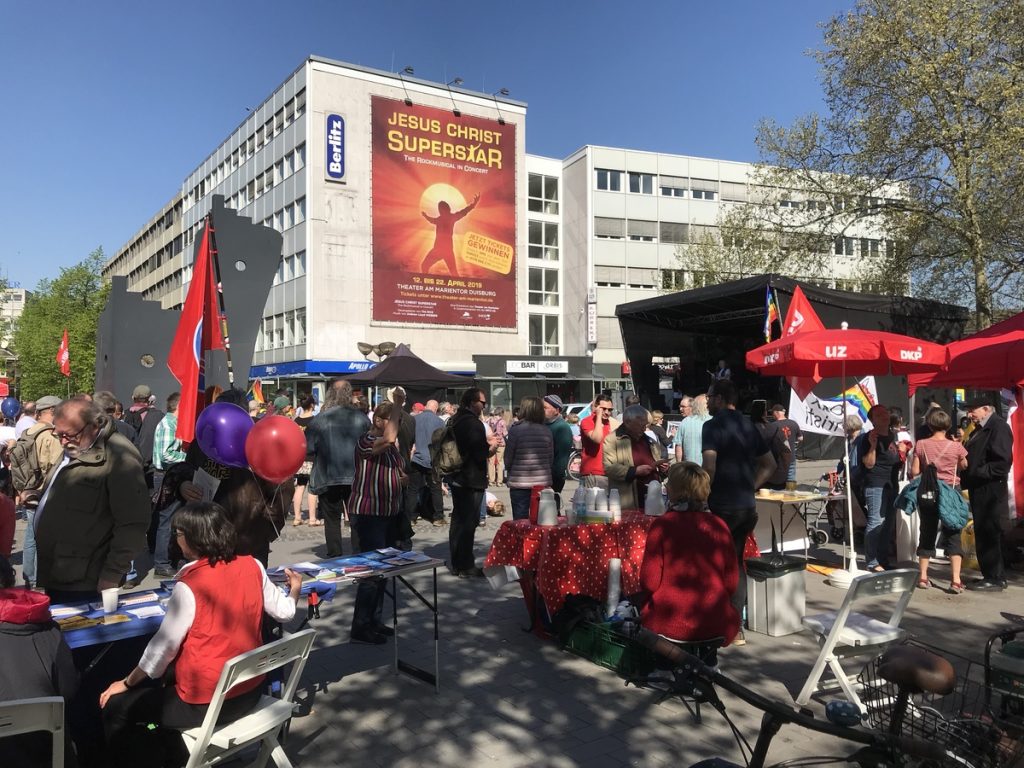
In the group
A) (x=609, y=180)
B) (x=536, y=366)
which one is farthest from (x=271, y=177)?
(x=609, y=180)

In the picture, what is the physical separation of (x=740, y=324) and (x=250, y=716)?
54.7 feet

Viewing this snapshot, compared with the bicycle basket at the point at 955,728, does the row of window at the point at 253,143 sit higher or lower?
higher

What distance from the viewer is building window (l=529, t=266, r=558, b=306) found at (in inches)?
1672

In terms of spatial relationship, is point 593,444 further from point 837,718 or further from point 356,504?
point 837,718

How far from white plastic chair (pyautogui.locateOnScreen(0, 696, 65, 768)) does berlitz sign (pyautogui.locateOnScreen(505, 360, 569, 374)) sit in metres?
31.9

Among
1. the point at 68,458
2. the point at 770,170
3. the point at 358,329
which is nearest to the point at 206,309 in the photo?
the point at 68,458

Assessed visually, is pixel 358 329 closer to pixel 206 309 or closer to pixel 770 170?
pixel 770 170

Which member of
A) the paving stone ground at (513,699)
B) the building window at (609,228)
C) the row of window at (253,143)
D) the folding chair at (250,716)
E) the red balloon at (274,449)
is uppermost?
the row of window at (253,143)

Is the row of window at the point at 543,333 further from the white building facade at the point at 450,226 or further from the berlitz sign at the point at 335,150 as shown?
the berlitz sign at the point at 335,150

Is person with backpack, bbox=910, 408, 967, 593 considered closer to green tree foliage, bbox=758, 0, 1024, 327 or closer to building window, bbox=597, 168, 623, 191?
green tree foliage, bbox=758, 0, 1024, 327

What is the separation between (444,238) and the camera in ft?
123

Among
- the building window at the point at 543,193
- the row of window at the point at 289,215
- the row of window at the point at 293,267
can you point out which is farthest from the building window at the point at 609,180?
the row of window at the point at 293,267

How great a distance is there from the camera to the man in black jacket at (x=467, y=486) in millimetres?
7434

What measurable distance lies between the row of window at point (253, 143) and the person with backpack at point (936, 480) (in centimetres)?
3346
